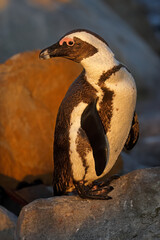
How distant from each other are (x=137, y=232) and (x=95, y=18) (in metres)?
5.61

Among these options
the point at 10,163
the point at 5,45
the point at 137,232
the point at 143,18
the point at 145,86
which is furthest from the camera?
the point at 143,18

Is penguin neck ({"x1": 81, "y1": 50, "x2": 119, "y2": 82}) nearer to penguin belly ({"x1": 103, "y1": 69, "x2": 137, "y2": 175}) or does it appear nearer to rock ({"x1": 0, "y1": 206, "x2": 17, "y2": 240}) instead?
penguin belly ({"x1": 103, "y1": 69, "x2": 137, "y2": 175})

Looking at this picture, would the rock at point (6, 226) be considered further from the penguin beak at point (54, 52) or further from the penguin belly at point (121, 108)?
the penguin beak at point (54, 52)

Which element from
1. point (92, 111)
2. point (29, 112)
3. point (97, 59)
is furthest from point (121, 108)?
point (29, 112)

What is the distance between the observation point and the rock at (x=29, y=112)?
314cm

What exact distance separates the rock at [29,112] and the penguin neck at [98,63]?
1.23m

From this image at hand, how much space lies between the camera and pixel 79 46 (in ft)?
6.72

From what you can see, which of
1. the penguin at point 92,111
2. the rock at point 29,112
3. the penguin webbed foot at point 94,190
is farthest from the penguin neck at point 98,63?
the rock at point 29,112

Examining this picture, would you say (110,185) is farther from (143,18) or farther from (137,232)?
(143,18)

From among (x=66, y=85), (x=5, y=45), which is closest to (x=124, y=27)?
Result: (x=5, y=45)

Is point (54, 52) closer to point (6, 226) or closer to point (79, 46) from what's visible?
point (79, 46)

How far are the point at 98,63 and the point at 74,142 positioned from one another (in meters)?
0.39

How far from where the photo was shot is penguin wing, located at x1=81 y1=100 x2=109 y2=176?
2025 mm

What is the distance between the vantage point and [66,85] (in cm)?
330
